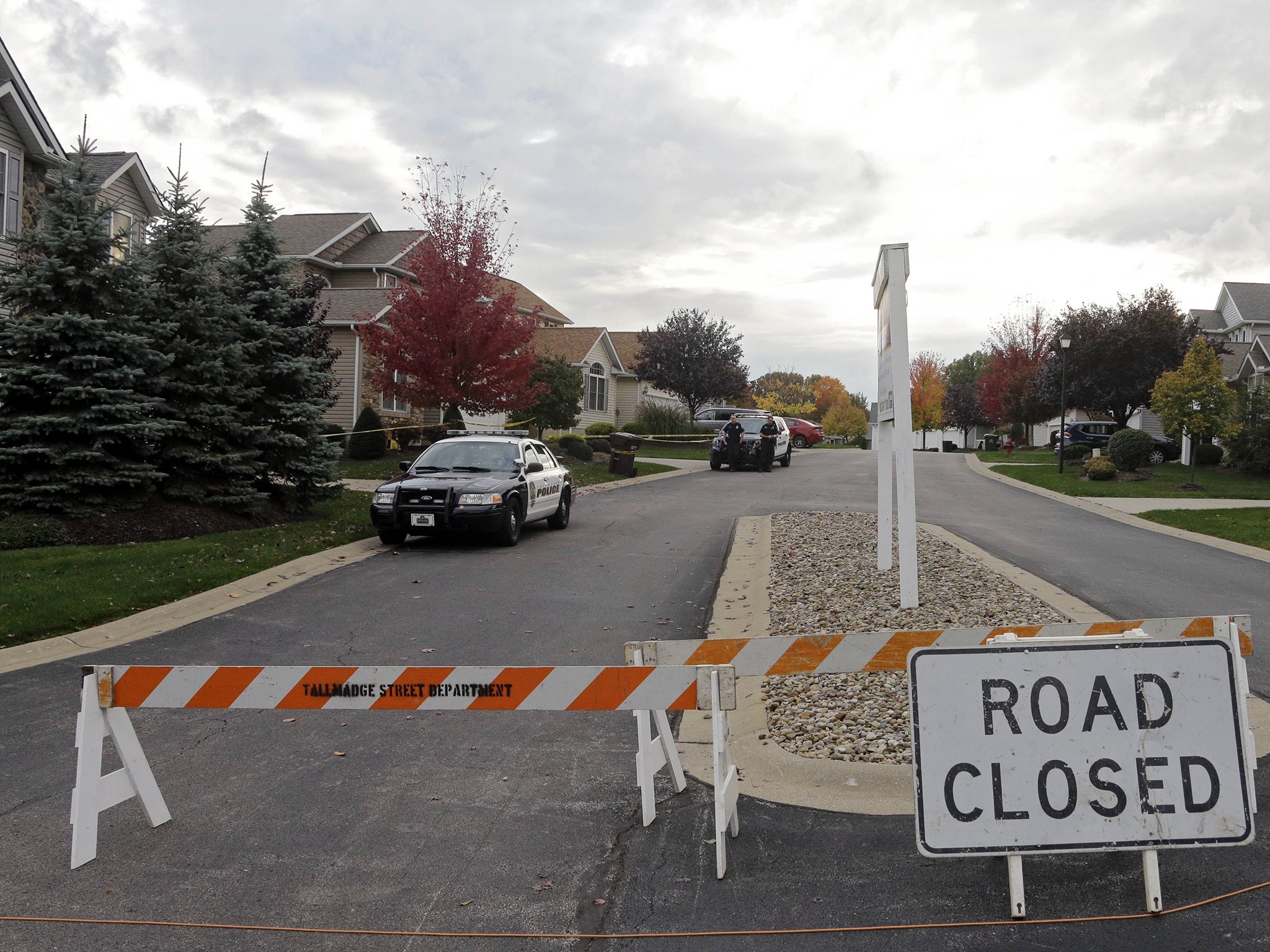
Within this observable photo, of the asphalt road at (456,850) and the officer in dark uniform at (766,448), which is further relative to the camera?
the officer in dark uniform at (766,448)

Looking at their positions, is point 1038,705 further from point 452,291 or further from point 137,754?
point 452,291

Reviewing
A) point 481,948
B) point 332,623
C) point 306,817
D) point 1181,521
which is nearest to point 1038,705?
point 481,948

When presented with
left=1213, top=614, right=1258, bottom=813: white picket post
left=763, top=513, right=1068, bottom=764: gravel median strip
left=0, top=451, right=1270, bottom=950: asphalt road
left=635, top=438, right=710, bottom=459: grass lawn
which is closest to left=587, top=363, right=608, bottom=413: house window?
left=635, top=438, right=710, bottom=459: grass lawn

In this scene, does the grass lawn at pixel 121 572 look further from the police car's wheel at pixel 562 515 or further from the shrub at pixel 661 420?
the shrub at pixel 661 420

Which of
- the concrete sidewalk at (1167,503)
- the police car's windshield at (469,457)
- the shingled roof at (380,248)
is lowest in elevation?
the concrete sidewalk at (1167,503)

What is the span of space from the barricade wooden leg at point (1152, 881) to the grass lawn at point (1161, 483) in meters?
23.1

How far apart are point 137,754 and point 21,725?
2.09m

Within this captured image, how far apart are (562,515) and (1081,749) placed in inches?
490

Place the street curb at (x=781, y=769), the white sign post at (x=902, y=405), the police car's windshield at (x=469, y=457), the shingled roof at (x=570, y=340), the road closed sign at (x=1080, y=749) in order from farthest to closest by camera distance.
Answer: the shingled roof at (x=570, y=340) < the police car's windshield at (x=469, y=457) < the white sign post at (x=902, y=405) < the street curb at (x=781, y=769) < the road closed sign at (x=1080, y=749)

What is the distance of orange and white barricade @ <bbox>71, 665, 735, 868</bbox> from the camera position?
13.6 feet

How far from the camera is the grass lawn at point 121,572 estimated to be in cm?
855

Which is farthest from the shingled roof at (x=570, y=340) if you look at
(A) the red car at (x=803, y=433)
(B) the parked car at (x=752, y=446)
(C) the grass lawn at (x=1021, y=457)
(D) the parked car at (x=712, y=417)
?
(C) the grass lawn at (x=1021, y=457)

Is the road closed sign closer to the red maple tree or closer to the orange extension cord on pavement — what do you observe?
the orange extension cord on pavement

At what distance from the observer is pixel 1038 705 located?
3771 millimetres
